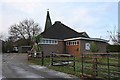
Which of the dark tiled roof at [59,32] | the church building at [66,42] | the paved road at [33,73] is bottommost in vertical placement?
the paved road at [33,73]

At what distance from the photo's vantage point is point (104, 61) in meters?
12.4

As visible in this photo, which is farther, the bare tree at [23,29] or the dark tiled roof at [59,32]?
the bare tree at [23,29]

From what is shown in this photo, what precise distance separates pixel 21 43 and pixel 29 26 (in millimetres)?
5831

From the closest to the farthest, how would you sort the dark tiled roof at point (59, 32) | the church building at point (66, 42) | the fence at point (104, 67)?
the fence at point (104, 67)
the church building at point (66, 42)
the dark tiled roof at point (59, 32)

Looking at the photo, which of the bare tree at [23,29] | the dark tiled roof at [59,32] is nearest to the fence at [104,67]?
the dark tiled roof at [59,32]

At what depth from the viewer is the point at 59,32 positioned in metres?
46.9

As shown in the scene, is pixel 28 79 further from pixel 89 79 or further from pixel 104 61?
pixel 104 61

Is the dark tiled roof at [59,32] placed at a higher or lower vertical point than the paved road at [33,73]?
higher

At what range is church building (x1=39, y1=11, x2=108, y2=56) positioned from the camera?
1631 inches

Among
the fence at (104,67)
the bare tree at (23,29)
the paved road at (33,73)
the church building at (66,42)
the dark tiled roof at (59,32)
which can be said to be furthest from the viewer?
the bare tree at (23,29)

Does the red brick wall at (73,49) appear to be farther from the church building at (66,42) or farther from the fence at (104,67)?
the fence at (104,67)

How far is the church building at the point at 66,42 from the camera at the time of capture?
4144cm

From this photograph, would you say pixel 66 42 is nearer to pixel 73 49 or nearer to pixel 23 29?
pixel 73 49

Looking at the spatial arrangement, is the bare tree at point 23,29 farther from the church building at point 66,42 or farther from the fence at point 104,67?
the fence at point 104,67
